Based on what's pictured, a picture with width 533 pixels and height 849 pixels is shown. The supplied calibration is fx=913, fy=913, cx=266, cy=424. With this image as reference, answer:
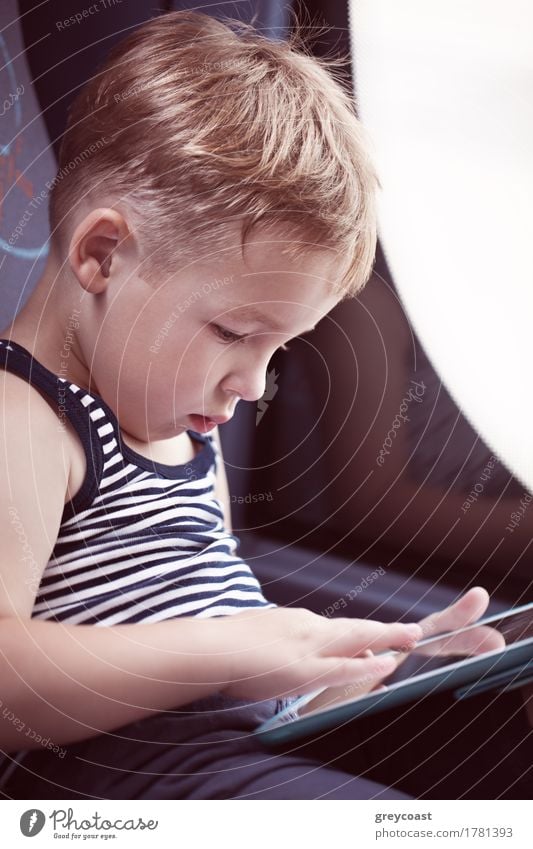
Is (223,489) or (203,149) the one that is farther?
(223,489)

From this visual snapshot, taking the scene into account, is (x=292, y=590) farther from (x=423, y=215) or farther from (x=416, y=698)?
(x=423, y=215)

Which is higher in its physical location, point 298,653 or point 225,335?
point 225,335

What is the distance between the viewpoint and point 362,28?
0.47 m

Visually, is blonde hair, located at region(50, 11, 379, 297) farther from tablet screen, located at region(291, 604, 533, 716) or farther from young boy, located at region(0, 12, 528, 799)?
tablet screen, located at region(291, 604, 533, 716)

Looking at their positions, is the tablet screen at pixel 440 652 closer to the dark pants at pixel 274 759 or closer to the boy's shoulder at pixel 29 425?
the dark pants at pixel 274 759

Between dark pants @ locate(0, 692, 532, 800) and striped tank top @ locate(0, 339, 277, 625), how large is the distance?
0.16 feet

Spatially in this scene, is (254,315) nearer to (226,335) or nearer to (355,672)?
(226,335)

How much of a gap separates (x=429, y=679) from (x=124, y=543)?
0.50 ft

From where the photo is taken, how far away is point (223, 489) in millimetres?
500

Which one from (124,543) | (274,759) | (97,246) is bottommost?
(274,759)

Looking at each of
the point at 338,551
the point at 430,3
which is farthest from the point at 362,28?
the point at 338,551

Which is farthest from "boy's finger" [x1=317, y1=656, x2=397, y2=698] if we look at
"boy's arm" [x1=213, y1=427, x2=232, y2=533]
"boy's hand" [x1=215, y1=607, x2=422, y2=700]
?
"boy's arm" [x1=213, y1=427, x2=232, y2=533]

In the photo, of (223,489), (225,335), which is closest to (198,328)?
(225,335)

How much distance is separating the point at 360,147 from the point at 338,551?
0.21 metres
